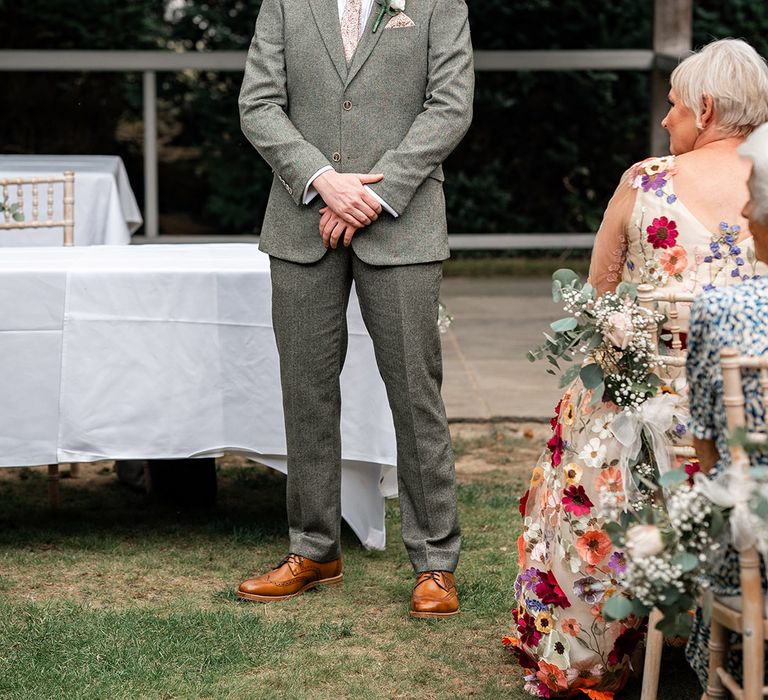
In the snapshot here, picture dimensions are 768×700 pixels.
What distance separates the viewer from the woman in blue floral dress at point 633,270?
10.1ft

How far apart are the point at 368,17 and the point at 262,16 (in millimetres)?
306

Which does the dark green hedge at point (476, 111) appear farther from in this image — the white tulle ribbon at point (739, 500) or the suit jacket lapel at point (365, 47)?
the white tulle ribbon at point (739, 500)

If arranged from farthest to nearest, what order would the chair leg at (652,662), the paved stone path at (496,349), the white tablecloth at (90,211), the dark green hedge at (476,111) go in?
the dark green hedge at (476,111) → the white tablecloth at (90,211) → the paved stone path at (496,349) → the chair leg at (652,662)

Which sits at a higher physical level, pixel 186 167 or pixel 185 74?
pixel 185 74

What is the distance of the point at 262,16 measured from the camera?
370 centimetres

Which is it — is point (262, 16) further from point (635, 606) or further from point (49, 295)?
point (635, 606)

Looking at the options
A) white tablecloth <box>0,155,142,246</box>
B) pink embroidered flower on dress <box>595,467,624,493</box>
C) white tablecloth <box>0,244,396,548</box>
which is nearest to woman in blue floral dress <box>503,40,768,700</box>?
pink embroidered flower on dress <box>595,467,624,493</box>

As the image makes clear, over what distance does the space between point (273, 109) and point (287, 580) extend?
1.37 meters

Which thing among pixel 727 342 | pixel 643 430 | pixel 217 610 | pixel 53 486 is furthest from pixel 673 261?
pixel 53 486

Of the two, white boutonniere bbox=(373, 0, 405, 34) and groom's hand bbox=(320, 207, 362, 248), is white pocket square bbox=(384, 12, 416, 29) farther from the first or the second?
groom's hand bbox=(320, 207, 362, 248)

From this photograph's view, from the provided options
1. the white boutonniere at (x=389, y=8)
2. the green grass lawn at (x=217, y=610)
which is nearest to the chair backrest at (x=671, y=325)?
the green grass lawn at (x=217, y=610)

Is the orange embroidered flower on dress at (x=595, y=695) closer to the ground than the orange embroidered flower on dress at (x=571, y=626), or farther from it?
closer to the ground

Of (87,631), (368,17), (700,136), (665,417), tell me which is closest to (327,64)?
(368,17)

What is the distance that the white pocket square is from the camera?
3.60 meters
